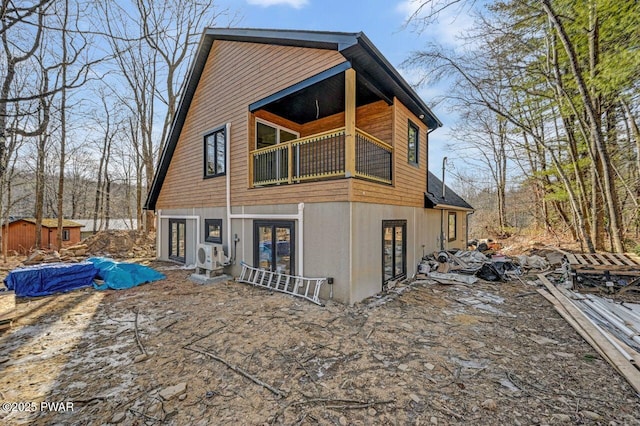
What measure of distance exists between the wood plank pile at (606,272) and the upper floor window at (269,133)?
8680mm

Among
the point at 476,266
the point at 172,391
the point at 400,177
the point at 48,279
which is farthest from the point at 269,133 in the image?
the point at 476,266

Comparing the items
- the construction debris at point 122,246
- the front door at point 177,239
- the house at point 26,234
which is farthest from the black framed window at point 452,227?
the house at point 26,234

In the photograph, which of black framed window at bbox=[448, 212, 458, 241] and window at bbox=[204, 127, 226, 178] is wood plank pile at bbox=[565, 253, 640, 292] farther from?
window at bbox=[204, 127, 226, 178]

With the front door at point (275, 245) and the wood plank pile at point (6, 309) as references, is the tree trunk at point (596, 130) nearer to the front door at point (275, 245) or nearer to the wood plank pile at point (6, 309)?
the front door at point (275, 245)

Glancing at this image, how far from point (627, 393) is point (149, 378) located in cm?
519

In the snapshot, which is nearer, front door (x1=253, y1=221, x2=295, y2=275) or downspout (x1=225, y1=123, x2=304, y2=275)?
downspout (x1=225, y1=123, x2=304, y2=275)

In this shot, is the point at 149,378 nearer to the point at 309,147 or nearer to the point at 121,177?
the point at 309,147

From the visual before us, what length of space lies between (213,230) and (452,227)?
10415 millimetres

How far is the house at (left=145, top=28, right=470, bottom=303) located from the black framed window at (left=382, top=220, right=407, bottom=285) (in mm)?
30

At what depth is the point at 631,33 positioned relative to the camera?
6.45 metres

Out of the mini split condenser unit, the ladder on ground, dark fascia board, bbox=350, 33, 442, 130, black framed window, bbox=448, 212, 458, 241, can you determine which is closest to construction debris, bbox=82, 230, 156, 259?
the mini split condenser unit

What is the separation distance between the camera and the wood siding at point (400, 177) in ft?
18.7

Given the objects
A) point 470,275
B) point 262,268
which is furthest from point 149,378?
point 470,275

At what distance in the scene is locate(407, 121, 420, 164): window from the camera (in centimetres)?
842
